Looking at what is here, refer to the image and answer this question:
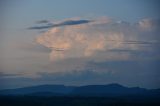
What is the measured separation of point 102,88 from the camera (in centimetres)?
593

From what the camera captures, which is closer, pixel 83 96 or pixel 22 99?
pixel 22 99

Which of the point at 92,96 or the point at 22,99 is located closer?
the point at 22,99

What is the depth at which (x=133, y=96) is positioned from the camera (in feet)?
18.8

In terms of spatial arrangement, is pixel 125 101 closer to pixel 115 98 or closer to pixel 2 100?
pixel 115 98

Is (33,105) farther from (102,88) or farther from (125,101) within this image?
(125,101)

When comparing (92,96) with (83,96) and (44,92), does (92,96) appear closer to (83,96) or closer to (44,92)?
(83,96)

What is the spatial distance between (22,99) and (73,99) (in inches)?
36.6

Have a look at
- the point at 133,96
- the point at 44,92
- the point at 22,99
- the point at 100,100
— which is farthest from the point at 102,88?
the point at 22,99

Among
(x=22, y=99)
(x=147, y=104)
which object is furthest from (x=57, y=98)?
(x=147, y=104)

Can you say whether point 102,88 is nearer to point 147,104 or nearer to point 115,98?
point 115,98

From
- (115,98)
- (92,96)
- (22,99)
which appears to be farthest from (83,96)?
(22,99)

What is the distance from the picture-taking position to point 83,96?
6.09 meters

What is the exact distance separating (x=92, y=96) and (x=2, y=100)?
1669mm

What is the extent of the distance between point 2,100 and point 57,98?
100cm
